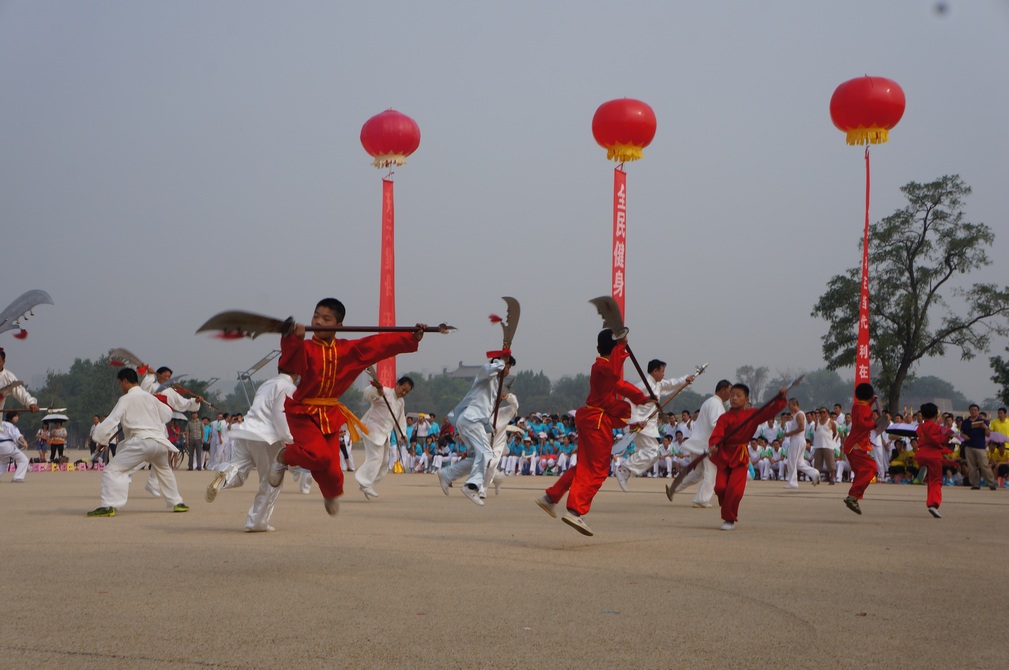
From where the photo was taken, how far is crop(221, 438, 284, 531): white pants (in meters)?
8.57

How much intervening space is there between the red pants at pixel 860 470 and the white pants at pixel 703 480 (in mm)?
1838

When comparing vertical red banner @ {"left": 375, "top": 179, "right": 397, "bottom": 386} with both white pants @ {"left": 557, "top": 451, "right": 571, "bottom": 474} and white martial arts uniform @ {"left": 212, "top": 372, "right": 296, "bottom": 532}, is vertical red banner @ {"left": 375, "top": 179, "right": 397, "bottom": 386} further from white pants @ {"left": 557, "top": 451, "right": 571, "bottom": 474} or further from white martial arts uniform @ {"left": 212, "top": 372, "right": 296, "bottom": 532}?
white martial arts uniform @ {"left": 212, "top": 372, "right": 296, "bottom": 532}

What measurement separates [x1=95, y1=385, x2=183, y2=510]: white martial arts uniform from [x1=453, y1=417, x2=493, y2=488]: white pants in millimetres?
3313

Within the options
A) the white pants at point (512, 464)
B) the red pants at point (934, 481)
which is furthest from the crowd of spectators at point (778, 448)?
the red pants at point (934, 481)

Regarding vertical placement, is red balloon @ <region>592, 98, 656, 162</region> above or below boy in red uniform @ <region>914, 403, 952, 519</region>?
above

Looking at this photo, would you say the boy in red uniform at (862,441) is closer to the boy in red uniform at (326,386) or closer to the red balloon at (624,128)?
the boy in red uniform at (326,386)

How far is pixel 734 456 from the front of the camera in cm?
967

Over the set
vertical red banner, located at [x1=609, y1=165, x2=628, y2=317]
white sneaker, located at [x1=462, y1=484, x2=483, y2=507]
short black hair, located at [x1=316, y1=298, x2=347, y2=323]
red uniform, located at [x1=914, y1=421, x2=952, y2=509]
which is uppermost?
vertical red banner, located at [x1=609, y1=165, x2=628, y2=317]

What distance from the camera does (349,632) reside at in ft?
14.5

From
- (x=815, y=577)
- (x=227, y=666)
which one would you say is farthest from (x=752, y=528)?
(x=227, y=666)

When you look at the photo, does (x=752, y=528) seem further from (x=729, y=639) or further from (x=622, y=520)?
(x=729, y=639)

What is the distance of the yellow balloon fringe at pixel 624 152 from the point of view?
20.1 m

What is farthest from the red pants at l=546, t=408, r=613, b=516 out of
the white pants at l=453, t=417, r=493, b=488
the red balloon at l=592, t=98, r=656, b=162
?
the red balloon at l=592, t=98, r=656, b=162

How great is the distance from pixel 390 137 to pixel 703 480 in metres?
12.1
